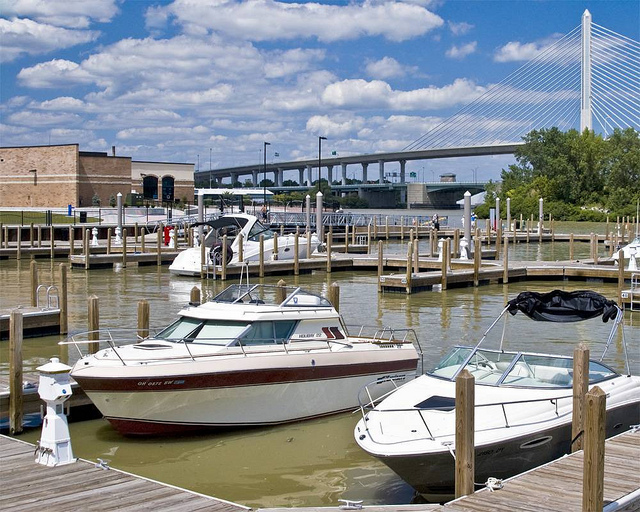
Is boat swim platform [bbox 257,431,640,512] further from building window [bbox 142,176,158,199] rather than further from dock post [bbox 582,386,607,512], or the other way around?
building window [bbox 142,176,158,199]

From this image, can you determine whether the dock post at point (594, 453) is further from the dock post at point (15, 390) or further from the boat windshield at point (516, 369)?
the dock post at point (15, 390)

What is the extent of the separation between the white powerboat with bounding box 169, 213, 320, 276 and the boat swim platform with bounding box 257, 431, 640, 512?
2694cm

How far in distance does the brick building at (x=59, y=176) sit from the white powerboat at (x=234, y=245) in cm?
4443

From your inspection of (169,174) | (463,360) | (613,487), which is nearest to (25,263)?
(463,360)

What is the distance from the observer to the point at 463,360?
12203 millimetres

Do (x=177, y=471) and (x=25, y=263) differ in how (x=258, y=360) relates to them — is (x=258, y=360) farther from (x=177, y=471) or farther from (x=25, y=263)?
(x=25, y=263)

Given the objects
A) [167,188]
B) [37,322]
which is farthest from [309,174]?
[37,322]

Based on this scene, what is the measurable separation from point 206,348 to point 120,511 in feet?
17.1

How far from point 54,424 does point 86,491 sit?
1.13 m

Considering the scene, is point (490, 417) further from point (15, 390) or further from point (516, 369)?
point (15, 390)

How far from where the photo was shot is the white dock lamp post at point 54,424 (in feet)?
32.3

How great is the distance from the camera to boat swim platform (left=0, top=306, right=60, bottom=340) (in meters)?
20.0

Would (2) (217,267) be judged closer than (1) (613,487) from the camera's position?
No

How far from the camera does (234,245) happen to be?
1483 inches
